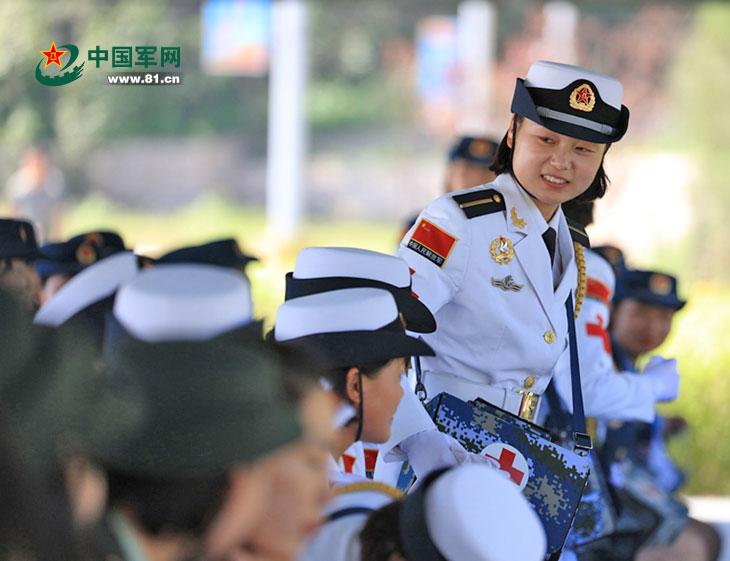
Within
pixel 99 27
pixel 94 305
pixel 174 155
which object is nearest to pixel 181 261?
→ pixel 94 305

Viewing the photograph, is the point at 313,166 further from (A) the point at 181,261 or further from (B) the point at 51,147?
(A) the point at 181,261

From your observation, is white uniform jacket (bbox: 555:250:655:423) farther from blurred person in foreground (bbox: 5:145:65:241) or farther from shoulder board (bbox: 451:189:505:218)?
blurred person in foreground (bbox: 5:145:65:241)

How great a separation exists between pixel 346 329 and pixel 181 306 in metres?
0.81

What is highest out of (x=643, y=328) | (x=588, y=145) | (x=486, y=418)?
(x=588, y=145)

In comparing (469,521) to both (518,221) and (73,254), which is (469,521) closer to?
(518,221)

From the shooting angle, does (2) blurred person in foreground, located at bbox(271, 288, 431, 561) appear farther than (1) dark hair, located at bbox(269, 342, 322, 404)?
Yes

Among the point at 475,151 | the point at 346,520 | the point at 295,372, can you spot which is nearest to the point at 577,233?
the point at 475,151

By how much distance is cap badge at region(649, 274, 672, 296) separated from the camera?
4.86 meters

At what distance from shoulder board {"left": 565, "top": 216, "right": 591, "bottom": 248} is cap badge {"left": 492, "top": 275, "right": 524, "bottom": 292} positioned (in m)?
0.25

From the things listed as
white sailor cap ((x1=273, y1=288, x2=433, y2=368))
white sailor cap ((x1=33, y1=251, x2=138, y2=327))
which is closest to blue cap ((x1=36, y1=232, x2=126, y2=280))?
white sailor cap ((x1=33, y1=251, x2=138, y2=327))

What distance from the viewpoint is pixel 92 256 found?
386 centimetres

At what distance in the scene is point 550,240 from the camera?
327 centimetres

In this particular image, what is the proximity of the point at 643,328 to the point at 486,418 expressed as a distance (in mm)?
2079

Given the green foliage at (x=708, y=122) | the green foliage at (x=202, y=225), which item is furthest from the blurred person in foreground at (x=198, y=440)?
the green foliage at (x=202, y=225)
